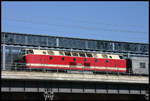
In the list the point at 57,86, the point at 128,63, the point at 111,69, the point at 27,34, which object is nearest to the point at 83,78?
the point at 57,86

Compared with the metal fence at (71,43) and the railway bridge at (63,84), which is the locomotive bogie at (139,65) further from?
the metal fence at (71,43)

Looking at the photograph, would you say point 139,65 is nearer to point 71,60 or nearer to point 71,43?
point 71,60

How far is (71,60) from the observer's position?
142 feet

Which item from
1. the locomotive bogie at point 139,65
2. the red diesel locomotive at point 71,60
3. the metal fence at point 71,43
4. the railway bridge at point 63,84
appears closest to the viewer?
the railway bridge at point 63,84

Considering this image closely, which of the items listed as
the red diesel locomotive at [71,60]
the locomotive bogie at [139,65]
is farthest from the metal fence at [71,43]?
the locomotive bogie at [139,65]

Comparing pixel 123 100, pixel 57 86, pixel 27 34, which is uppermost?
pixel 27 34

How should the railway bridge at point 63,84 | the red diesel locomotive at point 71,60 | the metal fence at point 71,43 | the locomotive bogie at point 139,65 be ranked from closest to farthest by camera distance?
the railway bridge at point 63,84 < the red diesel locomotive at point 71,60 < the locomotive bogie at point 139,65 < the metal fence at point 71,43

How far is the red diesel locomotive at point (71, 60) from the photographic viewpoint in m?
40.8

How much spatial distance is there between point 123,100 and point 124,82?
6530mm

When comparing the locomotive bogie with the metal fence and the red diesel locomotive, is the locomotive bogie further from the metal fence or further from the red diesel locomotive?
the metal fence

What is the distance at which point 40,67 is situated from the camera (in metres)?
40.4

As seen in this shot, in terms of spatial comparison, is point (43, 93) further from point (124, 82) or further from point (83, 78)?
point (124, 82)

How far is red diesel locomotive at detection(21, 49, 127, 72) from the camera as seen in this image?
134 ft


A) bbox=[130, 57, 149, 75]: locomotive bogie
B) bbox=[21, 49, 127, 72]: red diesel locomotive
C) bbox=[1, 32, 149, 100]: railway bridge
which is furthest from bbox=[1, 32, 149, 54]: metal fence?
bbox=[130, 57, 149, 75]: locomotive bogie
